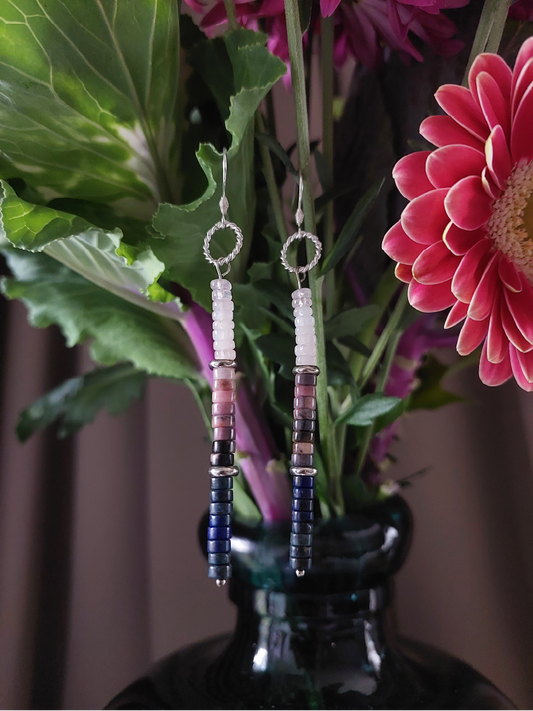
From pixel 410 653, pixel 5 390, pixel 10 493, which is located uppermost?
pixel 5 390

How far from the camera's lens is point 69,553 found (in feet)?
2.17

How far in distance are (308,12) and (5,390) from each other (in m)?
0.50

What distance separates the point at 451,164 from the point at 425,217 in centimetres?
3

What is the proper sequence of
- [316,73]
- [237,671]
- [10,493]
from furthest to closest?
[316,73]
[10,493]
[237,671]

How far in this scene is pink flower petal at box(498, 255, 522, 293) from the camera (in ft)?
1.10

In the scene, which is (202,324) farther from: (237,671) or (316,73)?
(316,73)

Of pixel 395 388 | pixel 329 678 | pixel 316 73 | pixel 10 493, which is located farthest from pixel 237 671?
pixel 316 73

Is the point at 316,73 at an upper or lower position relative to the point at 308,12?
upper

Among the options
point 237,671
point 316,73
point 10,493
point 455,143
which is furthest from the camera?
point 316,73

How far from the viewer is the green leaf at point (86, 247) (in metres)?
0.32

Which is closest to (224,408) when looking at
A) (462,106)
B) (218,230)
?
(218,230)

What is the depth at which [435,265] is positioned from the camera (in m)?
0.31

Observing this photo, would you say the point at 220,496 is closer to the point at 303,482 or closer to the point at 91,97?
the point at 303,482

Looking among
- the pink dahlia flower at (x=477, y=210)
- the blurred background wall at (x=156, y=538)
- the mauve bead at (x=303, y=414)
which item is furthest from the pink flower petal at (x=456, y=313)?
the blurred background wall at (x=156, y=538)
